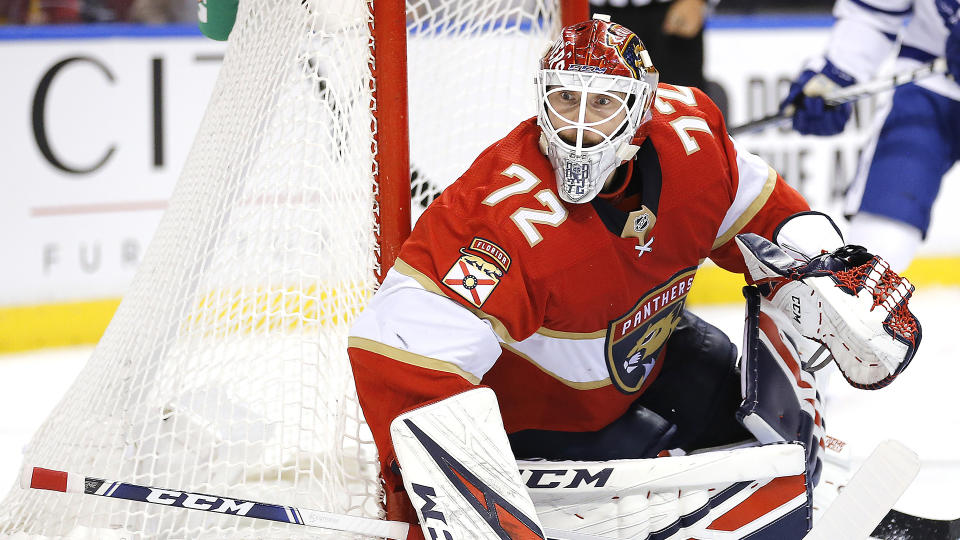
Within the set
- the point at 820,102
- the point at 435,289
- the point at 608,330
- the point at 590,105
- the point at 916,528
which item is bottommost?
the point at 916,528

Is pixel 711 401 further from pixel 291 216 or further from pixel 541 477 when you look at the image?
pixel 291 216

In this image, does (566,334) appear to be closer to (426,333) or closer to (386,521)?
(426,333)

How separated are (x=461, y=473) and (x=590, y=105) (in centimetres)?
56

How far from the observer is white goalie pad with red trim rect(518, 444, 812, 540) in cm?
166

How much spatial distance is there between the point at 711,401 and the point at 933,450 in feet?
3.41

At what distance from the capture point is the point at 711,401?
6.51ft

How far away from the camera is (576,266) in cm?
161

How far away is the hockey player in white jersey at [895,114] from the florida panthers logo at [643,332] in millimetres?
936

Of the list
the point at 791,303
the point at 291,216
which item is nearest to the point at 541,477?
the point at 791,303

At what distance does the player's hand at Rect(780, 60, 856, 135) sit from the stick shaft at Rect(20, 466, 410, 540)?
182 cm

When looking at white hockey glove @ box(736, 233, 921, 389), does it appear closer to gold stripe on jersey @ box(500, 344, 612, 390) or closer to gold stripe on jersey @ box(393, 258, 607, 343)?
gold stripe on jersey @ box(500, 344, 612, 390)

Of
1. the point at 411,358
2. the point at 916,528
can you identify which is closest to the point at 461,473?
the point at 411,358

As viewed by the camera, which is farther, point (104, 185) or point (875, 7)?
point (104, 185)

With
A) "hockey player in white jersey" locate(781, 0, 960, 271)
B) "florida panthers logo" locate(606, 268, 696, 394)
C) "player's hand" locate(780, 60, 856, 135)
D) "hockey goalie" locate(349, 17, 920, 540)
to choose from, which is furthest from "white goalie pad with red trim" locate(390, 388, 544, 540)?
"player's hand" locate(780, 60, 856, 135)
